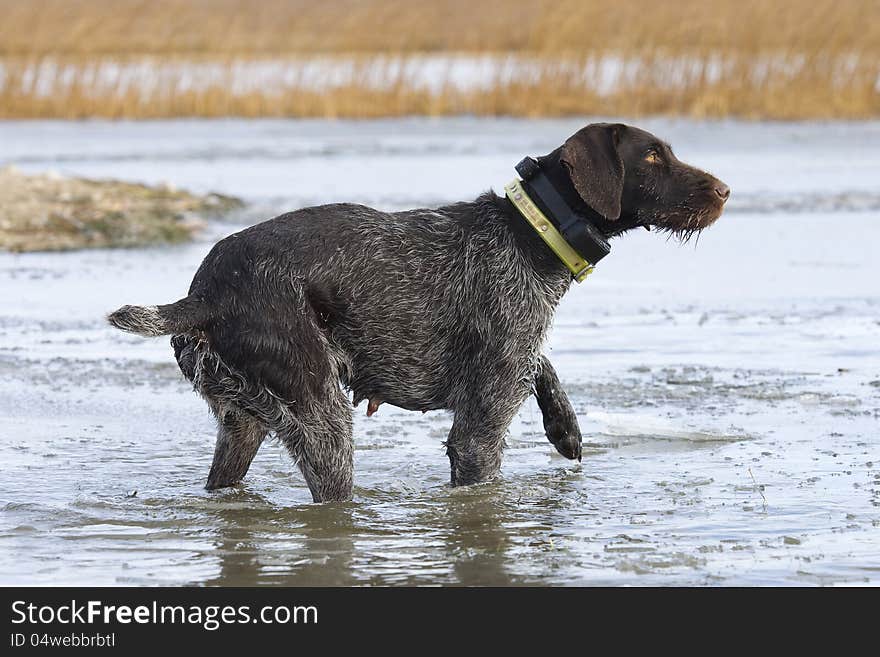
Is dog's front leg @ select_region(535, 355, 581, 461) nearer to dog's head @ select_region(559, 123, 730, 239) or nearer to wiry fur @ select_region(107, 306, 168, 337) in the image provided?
dog's head @ select_region(559, 123, 730, 239)

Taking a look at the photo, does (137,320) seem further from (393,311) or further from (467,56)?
(467,56)

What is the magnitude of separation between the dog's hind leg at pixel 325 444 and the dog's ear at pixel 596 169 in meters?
1.39

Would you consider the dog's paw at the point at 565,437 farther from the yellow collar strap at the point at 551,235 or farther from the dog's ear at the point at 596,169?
the dog's ear at the point at 596,169

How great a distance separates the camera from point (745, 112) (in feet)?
80.9

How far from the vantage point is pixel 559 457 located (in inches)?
291

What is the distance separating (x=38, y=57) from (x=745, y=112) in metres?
12.4

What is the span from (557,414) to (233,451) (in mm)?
1518

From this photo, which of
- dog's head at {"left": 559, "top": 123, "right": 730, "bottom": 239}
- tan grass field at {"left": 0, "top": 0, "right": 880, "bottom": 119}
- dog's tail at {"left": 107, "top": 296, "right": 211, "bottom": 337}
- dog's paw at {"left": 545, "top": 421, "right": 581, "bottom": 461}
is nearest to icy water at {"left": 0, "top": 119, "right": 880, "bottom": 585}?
dog's paw at {"left": 545, "top": 421, "right": 581, "bottom": 461}

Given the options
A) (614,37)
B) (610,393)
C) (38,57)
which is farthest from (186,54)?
(610,393)

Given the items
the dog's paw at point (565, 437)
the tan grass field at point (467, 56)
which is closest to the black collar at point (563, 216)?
the dog's paw at point (565, 437)

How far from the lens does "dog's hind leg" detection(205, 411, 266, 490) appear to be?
6.68 metres

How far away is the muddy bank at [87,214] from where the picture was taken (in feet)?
48.2

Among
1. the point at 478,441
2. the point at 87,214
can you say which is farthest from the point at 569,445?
the point at 87,214

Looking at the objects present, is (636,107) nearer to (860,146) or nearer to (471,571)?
(860,146)
